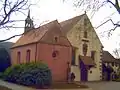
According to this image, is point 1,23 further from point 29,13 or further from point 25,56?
point 25,56

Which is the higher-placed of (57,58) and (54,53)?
(54,53)

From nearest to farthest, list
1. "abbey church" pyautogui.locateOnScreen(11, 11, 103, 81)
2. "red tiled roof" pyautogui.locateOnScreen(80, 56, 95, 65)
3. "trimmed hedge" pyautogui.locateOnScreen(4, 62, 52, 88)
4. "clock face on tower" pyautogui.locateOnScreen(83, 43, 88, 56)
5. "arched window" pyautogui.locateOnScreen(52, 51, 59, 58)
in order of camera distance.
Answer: "trimmed hedge" pyautogui.locateOnScreen(4, 62, 52, 88)
"abbey church" pyautogui.locateOnScreen(11, 11, 103, 81)
"arched window" pyautogui.locateOnScreen(52, 51, 59, 58)
"red tiled roof" pyautogui.locateOnScreen(80, 56, 95, 65)
"clock face on tower" pyautogui.locateOnScreen(83, 43, 88, 56)

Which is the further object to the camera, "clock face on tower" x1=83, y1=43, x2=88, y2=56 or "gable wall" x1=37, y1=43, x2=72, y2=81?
"clock face on tower" x1=83, y1=43, x2=88, y2=56

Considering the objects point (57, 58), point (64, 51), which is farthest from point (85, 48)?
point (57, 58)

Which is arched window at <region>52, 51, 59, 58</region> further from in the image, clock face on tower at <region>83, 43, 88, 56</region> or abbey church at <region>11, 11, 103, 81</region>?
clock face on tower at <region>83, 43, 88, 56</region>

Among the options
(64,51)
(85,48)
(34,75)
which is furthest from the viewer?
(85,48)

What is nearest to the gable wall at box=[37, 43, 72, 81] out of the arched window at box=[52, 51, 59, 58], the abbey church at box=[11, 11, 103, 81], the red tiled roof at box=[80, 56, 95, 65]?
the abbey church at box=[11, 11, 103, 81]

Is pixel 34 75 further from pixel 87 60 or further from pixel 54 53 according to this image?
pixel 87 60

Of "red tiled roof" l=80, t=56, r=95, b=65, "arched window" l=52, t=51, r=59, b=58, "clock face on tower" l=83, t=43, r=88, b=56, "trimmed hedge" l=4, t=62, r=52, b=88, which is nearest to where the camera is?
"trimmed hedge" l=4, t=62, r=52, b=88

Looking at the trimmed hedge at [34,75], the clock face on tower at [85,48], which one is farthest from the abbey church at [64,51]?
the trimmed hedge at [34,75]

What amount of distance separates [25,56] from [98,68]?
1188cm

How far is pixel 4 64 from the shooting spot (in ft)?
138

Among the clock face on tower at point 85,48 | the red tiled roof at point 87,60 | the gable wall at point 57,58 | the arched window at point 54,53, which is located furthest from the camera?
the clock face on tower at point 85,48

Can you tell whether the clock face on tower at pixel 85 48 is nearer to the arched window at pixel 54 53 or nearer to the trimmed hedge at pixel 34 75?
the arched window at pixel 54 53
